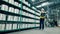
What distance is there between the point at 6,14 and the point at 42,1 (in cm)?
679

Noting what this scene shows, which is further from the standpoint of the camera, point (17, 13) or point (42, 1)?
point (42, 1)

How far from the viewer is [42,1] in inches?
389

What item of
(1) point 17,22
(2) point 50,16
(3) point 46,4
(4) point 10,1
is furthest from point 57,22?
(4) point 10,1

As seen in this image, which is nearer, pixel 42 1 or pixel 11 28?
pixel 11 28

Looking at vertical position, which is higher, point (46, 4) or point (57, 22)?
point (46, 4)

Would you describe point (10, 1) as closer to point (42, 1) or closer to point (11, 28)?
point (11, 28)

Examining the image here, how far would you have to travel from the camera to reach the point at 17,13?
4.11 metres

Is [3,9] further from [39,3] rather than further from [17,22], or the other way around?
[39,3]

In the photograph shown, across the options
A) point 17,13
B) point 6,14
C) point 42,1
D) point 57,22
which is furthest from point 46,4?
point 6,14

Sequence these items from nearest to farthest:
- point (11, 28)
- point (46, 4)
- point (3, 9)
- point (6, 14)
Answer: point (3, 9) < point (6, 14) < point (11, 28) < point (46, 4)

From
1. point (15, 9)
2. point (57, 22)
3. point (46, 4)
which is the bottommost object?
point (57, 22)

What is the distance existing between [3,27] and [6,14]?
1.30ft

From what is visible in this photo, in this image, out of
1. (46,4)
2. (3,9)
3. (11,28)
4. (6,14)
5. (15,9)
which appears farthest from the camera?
(46,4)

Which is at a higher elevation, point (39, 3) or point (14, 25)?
point (39, 3)
